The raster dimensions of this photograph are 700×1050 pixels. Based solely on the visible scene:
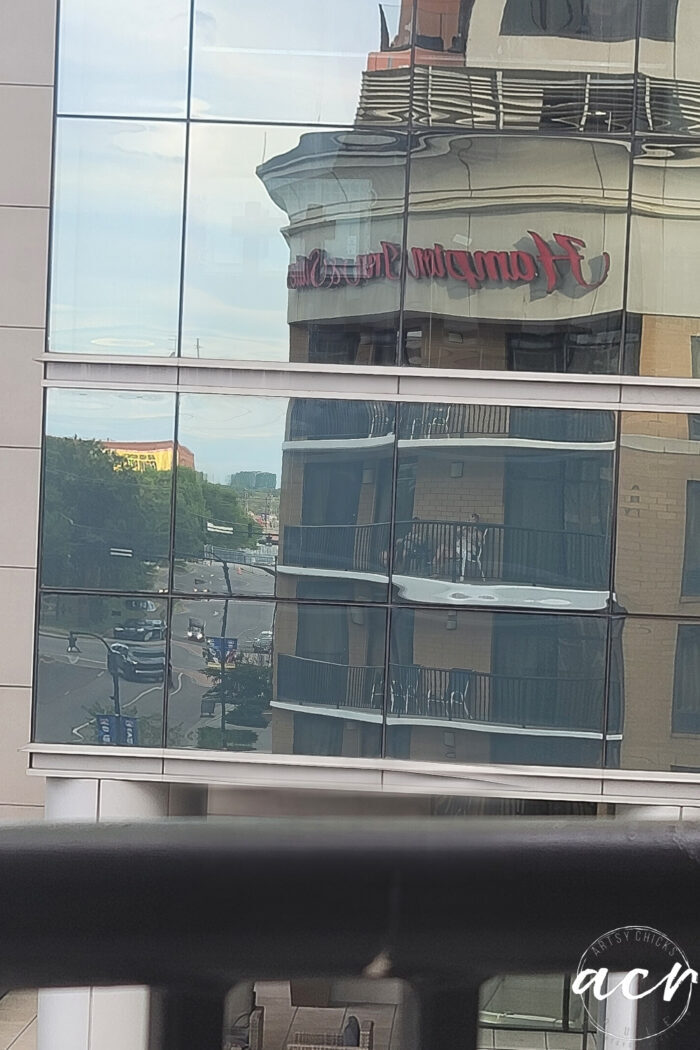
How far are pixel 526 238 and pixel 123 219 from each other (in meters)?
3.18

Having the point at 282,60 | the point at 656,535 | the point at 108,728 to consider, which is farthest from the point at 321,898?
the point at 282,60

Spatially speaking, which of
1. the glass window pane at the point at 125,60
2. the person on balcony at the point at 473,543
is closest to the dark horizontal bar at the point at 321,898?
the person on balcony at the point at 473,543

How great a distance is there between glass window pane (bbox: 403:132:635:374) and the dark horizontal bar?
923 centimetres

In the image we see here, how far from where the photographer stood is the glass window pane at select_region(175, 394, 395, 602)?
962 centimetres

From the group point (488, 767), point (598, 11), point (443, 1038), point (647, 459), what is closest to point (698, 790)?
point (488, 767)

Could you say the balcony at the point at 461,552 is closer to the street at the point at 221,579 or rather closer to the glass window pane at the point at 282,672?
the street at the point at 221,579

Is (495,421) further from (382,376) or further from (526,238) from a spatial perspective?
(526,238)

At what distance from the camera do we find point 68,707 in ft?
32.4

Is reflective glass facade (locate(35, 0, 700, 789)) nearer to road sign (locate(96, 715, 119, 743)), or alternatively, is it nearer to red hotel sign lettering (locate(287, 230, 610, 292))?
red hotel sign lettering (locate(287, 230, 610, 292))

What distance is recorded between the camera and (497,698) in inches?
377

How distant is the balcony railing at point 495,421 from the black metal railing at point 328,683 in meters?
1.92

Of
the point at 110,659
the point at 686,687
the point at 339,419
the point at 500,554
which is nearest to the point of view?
the point at 686,687

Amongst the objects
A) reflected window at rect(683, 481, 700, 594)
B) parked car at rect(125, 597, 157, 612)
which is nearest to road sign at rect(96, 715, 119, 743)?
parked car at rect(125, 597, 157, 612)

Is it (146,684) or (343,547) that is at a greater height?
(343,547)
